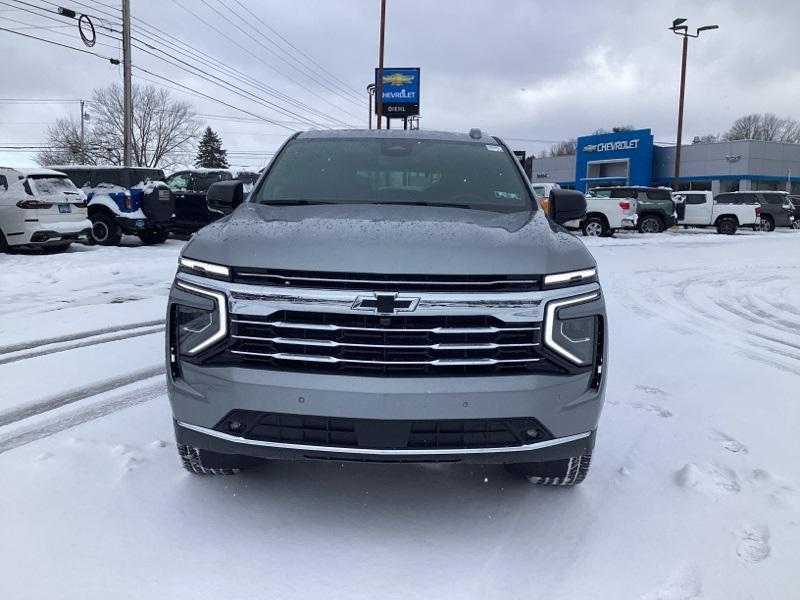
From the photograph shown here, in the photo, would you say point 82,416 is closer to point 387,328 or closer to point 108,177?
point 387,328

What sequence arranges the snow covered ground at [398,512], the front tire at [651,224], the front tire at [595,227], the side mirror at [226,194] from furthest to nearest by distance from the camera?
the front tire at [651,224] → the front tire at [595,227] → the side mirror at [226,194] → the snow covered ground at [398,512]

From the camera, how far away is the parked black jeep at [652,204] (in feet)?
75.3

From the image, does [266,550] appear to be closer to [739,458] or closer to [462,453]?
[462,453]

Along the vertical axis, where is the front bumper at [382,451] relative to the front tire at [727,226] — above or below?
below

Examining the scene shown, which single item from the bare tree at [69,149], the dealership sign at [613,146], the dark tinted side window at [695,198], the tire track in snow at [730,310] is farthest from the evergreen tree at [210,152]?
the tire track in snow at [730,310]

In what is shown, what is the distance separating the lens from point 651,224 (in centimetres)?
2359

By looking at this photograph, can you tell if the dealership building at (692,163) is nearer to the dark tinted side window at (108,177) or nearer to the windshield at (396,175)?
the dark tinted side window at (108,177)

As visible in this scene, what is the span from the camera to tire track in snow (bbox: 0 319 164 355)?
18.4 feet

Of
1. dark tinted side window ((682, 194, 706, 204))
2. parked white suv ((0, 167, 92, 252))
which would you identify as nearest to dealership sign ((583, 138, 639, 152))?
dark tinted side window ((682, 194, 706, 204))

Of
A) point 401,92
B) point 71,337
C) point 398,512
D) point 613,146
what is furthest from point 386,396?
point 613,146

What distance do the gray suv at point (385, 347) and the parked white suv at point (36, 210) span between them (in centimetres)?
1139

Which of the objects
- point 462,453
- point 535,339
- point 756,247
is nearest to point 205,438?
point 462,453

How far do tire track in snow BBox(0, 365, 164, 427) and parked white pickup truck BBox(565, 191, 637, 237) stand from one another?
1916 centimetres

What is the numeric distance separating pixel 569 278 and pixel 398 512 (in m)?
1.32
